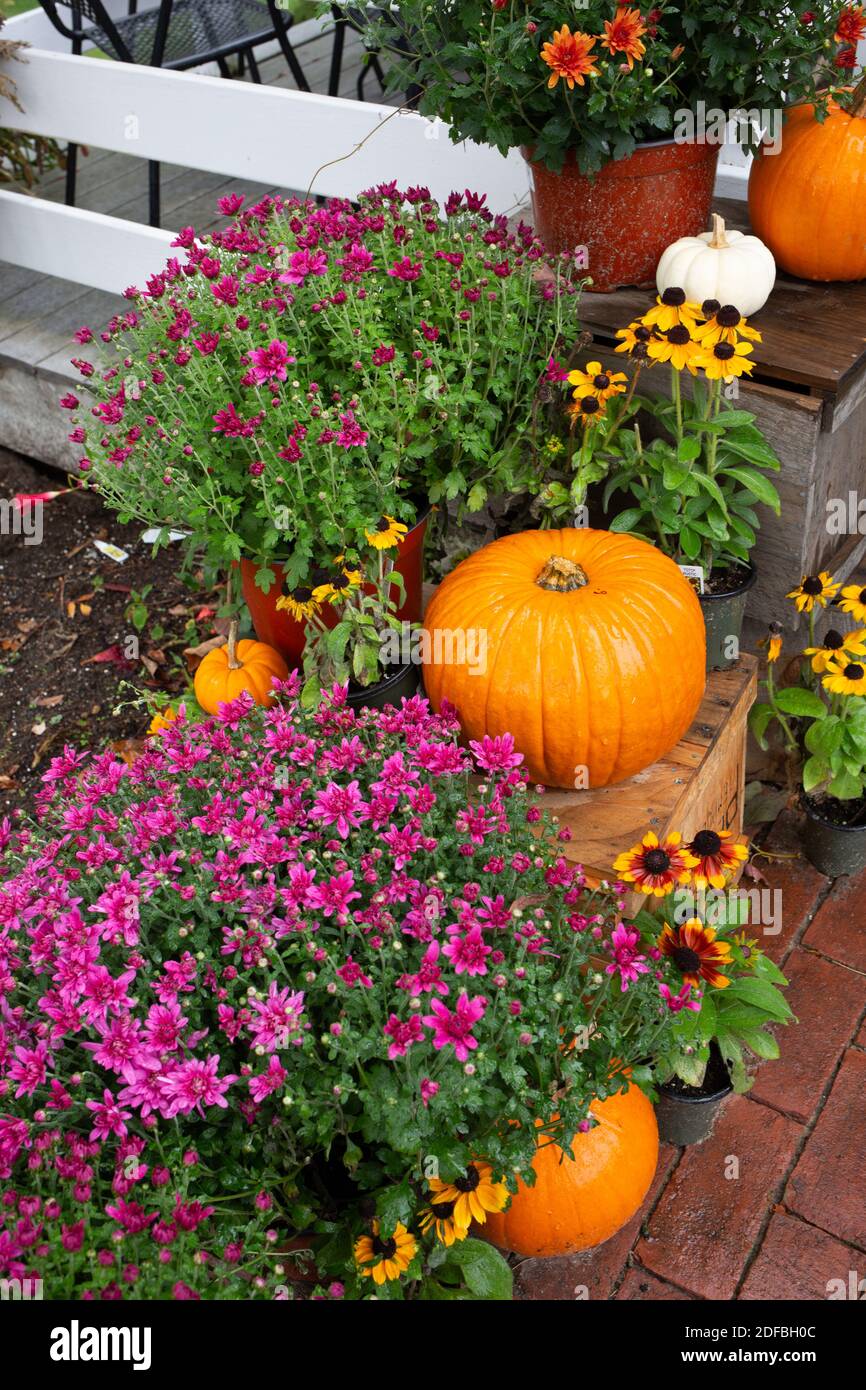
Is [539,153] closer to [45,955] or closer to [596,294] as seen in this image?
[596,294]

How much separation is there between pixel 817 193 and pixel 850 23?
0.94 feet

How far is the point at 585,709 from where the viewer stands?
1.97 m

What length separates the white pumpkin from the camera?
2.19 metres

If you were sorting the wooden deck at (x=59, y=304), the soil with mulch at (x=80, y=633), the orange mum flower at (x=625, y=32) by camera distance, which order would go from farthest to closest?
the wooden deck at (x=59, y=304)
the soil with mulch at (x=80, y=633)
the orange mum flower at (x=625, y=32)

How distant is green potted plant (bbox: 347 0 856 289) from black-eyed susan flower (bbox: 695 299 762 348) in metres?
0.35

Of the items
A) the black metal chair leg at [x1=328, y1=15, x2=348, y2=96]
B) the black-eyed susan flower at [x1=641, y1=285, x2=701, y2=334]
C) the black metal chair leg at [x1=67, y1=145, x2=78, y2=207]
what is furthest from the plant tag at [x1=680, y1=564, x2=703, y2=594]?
the black metal chair leg at [x1=328, y1=15, x2=348, y2=96]

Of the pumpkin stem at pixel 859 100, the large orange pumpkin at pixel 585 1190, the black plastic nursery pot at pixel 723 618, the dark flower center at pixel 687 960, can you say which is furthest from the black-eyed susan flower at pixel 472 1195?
the pumpkin stem at pixel 859 100

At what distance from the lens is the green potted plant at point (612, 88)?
6.31 feet

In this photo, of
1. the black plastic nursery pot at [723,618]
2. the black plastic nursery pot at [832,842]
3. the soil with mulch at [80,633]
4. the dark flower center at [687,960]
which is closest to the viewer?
the dark flower center at [687,960]

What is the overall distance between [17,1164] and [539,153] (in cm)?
186

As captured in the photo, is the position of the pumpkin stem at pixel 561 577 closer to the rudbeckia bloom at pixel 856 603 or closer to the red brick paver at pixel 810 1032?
the rudbeckia bloom at pixel 856 603

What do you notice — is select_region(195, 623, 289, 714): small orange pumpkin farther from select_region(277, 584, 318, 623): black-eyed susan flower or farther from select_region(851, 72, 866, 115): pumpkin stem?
select_region(851, 72, 866, 115): pumpkin stem

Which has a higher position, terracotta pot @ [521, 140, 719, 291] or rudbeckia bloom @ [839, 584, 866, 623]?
terracotta pot @ [521, 140, 719, 291]

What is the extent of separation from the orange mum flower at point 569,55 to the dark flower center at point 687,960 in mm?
1404
